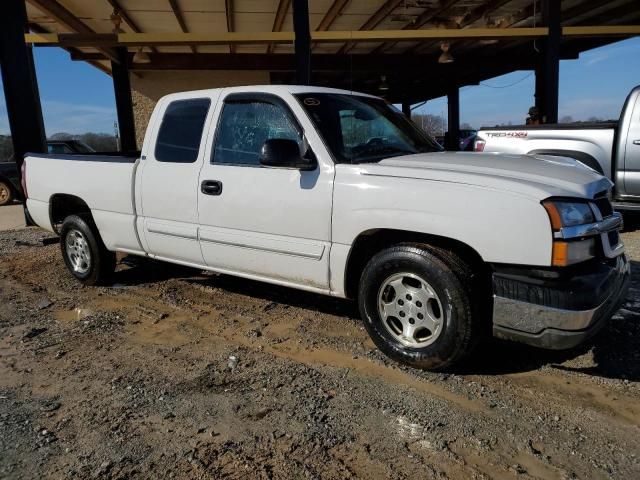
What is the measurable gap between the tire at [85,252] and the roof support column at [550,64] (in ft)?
29.0

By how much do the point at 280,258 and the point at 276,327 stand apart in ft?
2.20

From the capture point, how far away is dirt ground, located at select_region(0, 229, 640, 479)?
8.13 ft

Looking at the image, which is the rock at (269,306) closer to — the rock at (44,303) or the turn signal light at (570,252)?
the rock at (44,303)

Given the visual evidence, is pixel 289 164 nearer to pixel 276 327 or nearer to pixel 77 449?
pixel 276 327

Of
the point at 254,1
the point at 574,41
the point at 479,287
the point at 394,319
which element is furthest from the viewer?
the point at 574,41

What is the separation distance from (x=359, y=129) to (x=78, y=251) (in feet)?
11.8

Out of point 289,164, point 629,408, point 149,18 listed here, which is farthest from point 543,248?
point 149,18

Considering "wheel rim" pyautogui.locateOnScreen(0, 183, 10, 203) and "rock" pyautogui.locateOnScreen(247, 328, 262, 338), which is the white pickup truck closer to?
"rock" pyautogui.locateOnScreen(247, 328, 262, 338)

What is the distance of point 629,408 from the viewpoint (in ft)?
9.59

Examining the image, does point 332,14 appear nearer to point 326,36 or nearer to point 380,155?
point 326,36

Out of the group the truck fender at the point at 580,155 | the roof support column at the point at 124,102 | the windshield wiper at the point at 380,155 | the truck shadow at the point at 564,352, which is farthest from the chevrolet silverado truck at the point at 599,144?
the roof support column at the point at 124,102

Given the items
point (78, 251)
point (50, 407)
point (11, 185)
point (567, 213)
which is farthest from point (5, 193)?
point (567, 213)

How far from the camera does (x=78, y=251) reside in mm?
5727

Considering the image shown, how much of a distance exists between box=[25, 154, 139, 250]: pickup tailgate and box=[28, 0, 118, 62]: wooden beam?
18.5 ft
